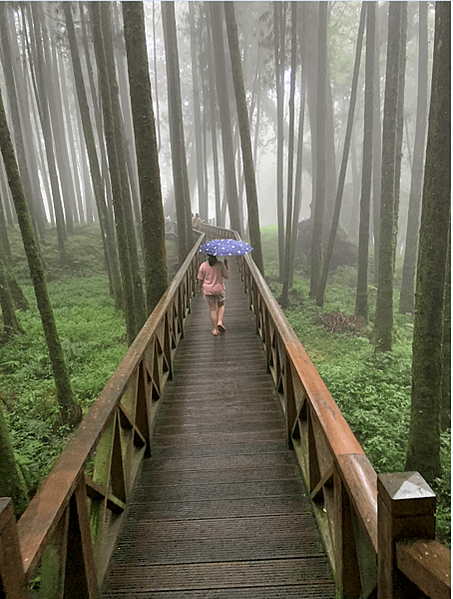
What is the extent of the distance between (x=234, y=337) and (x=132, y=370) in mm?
4259

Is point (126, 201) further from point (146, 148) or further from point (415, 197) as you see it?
point (415, 197)

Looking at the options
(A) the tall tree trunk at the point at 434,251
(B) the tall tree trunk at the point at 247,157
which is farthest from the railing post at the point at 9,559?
(B) the tall tree trunk at the point at 247,157

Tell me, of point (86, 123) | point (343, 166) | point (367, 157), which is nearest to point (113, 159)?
point (86, 123)

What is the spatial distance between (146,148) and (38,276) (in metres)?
2.92

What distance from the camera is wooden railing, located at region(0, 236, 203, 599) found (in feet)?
4.76

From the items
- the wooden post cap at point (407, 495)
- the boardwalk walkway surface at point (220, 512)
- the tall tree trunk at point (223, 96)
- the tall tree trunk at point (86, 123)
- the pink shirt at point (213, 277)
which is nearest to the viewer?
the wooden post cap at point (407, 495)

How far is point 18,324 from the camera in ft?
28.5

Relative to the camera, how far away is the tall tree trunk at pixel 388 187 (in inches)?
318

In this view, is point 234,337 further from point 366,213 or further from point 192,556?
point 366,213

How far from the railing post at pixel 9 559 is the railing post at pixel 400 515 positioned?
1.26 meters

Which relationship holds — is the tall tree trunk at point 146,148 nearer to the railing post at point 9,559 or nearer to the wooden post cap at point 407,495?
the railing post at point 9,559

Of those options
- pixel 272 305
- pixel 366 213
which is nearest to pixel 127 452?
pixel 272 305

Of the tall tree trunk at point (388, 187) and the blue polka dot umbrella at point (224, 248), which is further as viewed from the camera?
the tall tree trunk at point (388, 187)

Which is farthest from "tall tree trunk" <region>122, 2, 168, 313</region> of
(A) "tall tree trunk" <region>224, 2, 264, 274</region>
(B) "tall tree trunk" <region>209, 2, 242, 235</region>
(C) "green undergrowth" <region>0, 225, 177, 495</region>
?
(B) "tall tree trunk" <region>209, 2, 242, 235</region>
